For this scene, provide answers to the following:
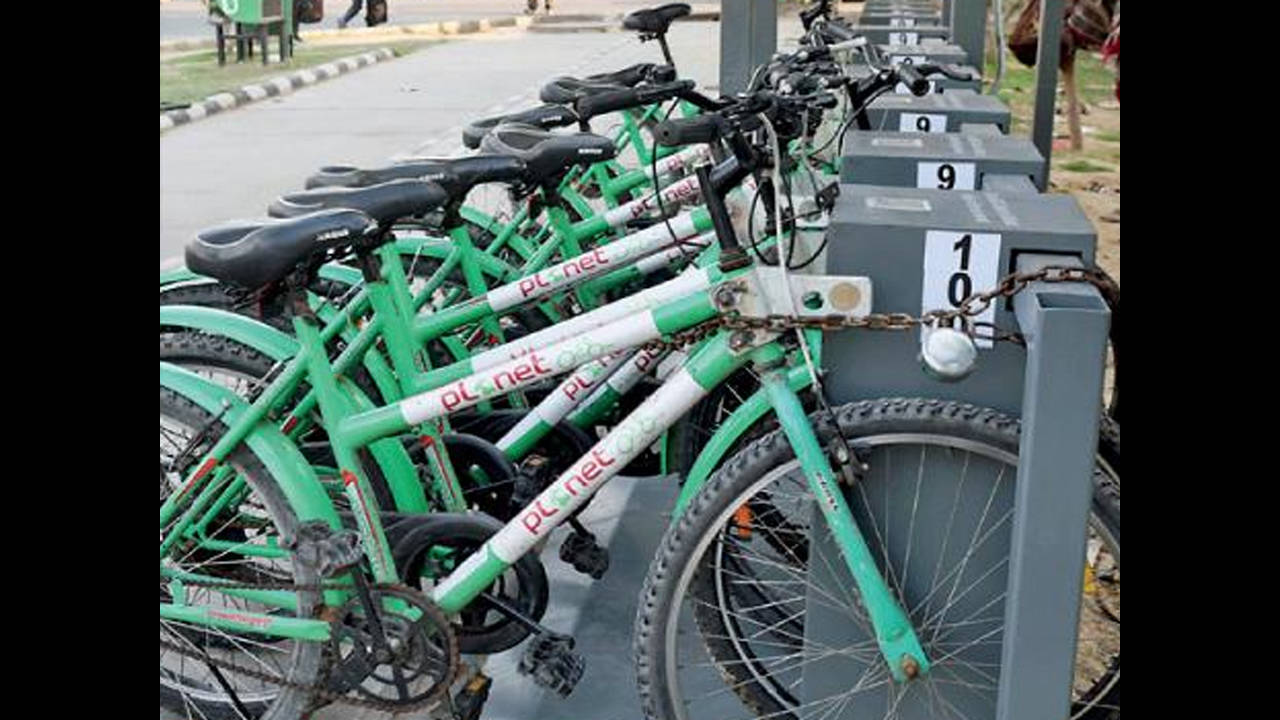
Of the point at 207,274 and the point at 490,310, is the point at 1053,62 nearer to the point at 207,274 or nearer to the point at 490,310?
the point at 490,310

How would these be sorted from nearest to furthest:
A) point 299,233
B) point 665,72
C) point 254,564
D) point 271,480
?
1. point 299,233
2. point 271,480
3. point 254,564
4. point 665,72

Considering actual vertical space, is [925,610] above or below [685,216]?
below

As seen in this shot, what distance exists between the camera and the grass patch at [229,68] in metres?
15.2

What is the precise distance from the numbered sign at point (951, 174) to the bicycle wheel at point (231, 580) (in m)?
1.42

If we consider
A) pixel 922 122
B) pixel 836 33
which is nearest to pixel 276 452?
pixel 922 122

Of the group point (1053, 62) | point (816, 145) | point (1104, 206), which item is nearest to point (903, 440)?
point (816, 145)

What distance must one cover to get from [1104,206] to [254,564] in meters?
6.98

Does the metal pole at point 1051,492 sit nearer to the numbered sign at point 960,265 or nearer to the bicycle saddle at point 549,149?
the numbered sign at point 960,265

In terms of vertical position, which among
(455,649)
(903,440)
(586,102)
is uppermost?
(586,102)

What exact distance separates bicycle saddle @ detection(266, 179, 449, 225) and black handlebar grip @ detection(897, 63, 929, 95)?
3.30 ft

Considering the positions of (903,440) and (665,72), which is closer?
(903,440)

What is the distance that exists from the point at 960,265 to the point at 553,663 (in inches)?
46.9

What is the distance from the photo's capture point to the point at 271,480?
2.94 meters

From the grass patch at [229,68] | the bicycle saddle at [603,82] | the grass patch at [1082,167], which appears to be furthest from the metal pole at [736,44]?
the grass patch at [229,68]
